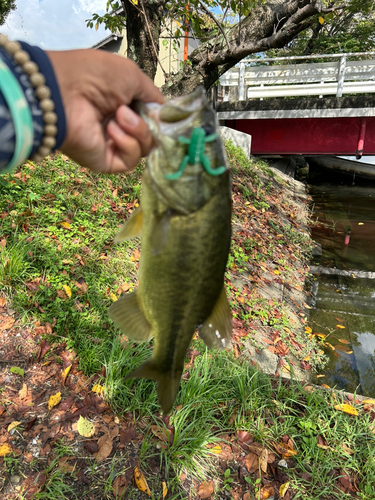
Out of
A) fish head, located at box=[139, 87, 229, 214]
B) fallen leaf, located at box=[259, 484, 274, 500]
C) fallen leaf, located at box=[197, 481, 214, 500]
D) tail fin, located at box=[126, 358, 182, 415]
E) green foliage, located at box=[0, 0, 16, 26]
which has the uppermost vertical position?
green foliage, located at box=[0, 0, 16, 26]

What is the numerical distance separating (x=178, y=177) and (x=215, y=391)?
9.45 ft

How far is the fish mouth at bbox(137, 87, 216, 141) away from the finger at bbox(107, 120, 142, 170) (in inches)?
5.0

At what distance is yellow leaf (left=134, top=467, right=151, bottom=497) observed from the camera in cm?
282

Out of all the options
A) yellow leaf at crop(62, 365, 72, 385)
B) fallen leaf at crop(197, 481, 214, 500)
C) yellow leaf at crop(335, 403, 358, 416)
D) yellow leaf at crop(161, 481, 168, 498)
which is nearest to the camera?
yellow leaf at crop(161, 481, 168, 498)

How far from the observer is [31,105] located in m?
1.25

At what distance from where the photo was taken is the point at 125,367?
11.3 feet

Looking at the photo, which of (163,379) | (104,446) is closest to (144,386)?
(104,446)

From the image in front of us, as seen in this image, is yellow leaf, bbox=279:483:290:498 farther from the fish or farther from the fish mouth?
the fish mouth

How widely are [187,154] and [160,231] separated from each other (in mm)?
328

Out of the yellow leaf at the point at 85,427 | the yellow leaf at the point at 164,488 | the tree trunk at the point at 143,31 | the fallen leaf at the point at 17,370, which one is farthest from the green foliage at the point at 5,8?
the yellow leaf at the point at 164,488

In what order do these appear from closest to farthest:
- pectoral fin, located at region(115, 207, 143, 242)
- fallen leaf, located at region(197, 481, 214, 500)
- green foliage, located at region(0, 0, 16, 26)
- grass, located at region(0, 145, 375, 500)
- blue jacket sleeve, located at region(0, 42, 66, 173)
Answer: blue jacket sleeve, located at region(0, 42, 66, 173) → pectoral fin, located at region(115, 207, 143, 242) → fallen leaf, located at region(197, 481, 214, 500) → grass, located at region(0, 145, 375, 500) → green foliage, located at region(0, 0, 16, 26)

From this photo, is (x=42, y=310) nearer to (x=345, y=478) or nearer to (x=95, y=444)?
(x=95, y=444)

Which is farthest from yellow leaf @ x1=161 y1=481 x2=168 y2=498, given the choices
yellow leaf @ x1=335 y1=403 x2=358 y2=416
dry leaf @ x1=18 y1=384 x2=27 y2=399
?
yellow leaf @ x1=335 y1=403 x2=358 y2=416

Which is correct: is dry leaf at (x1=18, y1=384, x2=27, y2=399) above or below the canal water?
above
